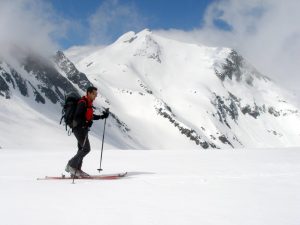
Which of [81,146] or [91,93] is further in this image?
[81,146]

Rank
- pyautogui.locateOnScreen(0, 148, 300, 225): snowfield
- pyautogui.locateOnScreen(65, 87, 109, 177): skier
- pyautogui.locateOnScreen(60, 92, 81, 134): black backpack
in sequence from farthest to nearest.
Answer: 1. pyautogui.locateOnScreen(65, 87, 109, 177): skier
2. pyautogui.locateOnScreen(60, 92, 81, 134): black backpack
3. pyautogui.locateOnScreen(0, 148, 300, 225): snowfield

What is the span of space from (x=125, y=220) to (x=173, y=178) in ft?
11.7

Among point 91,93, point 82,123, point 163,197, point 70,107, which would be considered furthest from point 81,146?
point 163,197

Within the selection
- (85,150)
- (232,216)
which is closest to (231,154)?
(85,150)

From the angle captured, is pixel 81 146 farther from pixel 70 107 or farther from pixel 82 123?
pixel 70 107

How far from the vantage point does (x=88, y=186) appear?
856 centimetres

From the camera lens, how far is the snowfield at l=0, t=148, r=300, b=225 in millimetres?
5793

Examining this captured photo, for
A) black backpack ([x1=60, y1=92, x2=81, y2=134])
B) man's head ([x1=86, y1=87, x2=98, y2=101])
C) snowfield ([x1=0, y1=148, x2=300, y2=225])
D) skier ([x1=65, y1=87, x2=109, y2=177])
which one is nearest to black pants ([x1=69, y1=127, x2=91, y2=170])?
skier ([x1=65, y1=87, x2=109, y2=177])

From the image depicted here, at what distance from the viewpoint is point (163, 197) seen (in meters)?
7.12

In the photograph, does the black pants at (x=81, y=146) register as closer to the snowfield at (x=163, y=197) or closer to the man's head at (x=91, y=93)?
the man's head at (x=91, y=93)

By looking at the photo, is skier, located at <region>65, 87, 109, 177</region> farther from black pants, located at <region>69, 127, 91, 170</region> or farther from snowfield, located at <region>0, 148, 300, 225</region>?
snowfield, located at <region>0, 148, 300, 225</region>

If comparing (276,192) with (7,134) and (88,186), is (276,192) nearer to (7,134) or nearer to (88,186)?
(88,186)

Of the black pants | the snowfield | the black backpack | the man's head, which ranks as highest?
the man's head

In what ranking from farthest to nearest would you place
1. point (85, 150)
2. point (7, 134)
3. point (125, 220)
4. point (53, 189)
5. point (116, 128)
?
point (116, 128)
point (7, 134)
point (85, 150)
point (53, 189)
point (125, 220)
